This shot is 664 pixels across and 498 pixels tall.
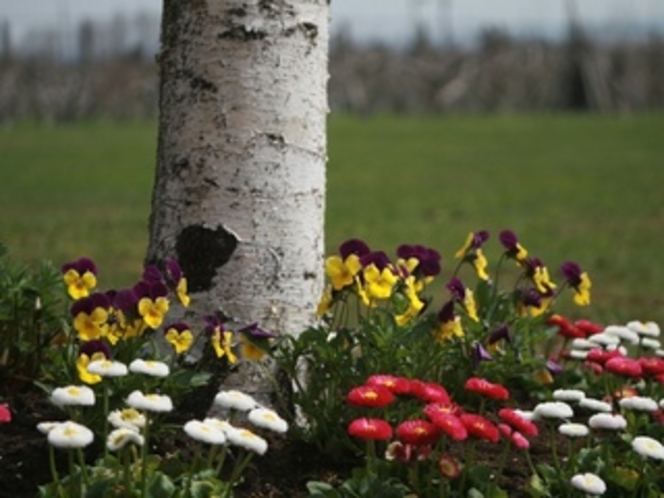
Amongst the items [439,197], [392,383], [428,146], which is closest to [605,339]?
[392,383]

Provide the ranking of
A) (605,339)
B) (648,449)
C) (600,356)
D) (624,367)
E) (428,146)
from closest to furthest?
(648,449)
(624,367)
(600,356)
(605,339)
(428,146)

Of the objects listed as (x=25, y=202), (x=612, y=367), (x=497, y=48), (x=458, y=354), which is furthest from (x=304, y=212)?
(x=497, y=48)

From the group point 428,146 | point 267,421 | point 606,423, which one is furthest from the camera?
point 428,146

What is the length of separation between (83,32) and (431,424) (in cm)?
4536

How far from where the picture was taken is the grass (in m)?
10.3

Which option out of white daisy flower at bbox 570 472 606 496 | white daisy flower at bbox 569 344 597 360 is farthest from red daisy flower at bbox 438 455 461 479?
white daisy flower at bbox 569 344 597 360

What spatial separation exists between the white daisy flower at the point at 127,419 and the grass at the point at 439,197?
4029mm

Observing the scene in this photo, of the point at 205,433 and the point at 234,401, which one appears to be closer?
the point at 205,433

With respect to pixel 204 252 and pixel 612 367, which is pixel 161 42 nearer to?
pixel 204 252

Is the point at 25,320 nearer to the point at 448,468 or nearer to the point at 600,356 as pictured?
the point at 448,468

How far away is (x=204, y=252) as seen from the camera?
379 cm

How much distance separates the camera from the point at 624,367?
373 centimetres

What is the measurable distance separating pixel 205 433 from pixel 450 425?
522mm

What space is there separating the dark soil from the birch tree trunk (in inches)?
11.5
